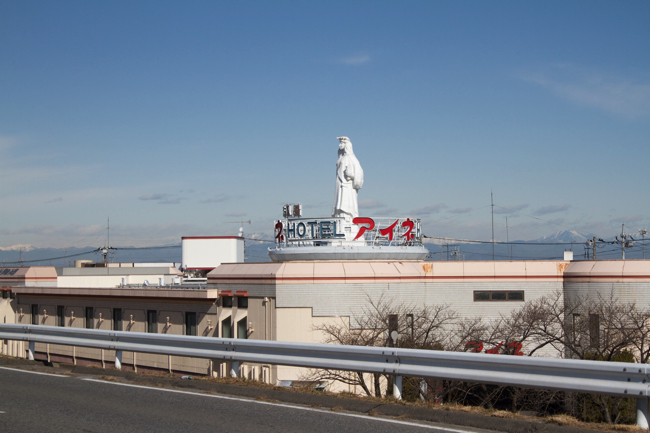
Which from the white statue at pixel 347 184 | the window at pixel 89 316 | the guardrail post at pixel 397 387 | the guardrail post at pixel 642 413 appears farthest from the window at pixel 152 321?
the guardrail post at pixel 642 413

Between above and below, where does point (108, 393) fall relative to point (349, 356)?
below

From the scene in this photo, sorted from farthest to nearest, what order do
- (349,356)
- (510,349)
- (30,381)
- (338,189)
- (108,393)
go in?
(338,189), (510,349), (30,381), (108,393), (349,356)

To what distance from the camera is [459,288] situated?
30047 millimetres

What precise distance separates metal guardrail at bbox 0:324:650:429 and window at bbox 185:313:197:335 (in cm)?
1483

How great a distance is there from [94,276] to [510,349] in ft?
99.9

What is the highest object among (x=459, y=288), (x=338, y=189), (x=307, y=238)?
(x=338, y=189)

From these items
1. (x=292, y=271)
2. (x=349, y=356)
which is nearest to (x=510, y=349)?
(x=292, y=271)

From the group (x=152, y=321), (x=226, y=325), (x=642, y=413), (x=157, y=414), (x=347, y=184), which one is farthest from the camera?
(x=347, y=184)

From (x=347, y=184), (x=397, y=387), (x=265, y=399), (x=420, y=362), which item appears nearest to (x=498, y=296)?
(x=347, y=184)

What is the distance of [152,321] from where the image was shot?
32.2 meters

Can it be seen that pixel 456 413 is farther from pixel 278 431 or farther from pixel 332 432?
pixel 278 431

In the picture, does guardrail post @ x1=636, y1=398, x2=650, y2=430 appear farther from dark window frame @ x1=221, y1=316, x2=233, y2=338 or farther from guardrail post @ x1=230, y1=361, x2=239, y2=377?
dark window frame @ x1=221, y1=316, x2=233, y2=338

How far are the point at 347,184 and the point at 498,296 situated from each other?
934cm

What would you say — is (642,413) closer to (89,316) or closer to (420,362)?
(420,362)
